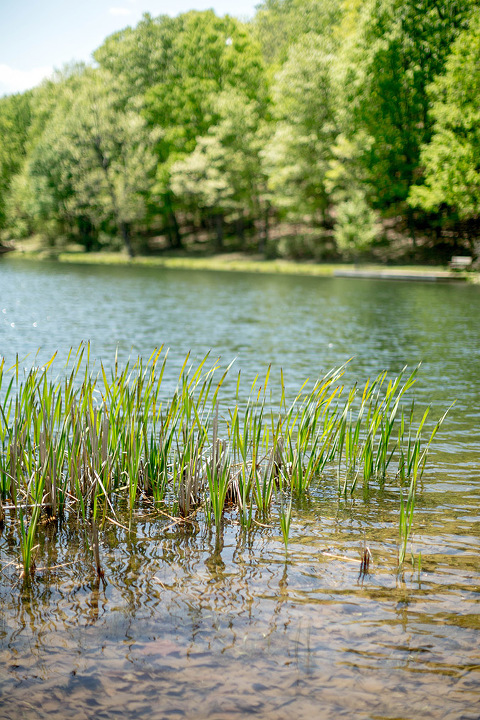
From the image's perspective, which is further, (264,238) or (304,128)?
(264,238)

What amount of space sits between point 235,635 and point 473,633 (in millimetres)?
1382

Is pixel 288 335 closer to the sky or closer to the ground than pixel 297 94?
closer to the ground

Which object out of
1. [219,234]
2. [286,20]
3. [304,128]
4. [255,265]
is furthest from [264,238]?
[286,20]

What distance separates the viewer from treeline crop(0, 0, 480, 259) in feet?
129

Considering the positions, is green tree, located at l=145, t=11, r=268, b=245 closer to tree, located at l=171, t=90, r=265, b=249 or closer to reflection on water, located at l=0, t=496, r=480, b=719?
tree, located at l=171, t=90, r=265, b=249

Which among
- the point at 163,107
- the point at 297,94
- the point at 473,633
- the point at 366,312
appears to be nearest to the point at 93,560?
the point at 473,633

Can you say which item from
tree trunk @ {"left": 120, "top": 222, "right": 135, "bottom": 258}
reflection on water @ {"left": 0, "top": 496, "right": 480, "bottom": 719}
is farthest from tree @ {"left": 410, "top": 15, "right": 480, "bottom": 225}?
reflection on water @ {"left": 0, "top": 496, "right": 480, "bottom": 719}

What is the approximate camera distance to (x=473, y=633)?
379cm

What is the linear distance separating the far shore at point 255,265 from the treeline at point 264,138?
1.65 m

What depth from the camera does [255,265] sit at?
1804 inches

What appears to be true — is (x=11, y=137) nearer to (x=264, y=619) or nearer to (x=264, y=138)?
(x=264, y=138)

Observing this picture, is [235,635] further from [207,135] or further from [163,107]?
[163,107]

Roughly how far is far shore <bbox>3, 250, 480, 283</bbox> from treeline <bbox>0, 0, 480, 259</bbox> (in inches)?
64.8

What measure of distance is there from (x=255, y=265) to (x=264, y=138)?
10932mm
